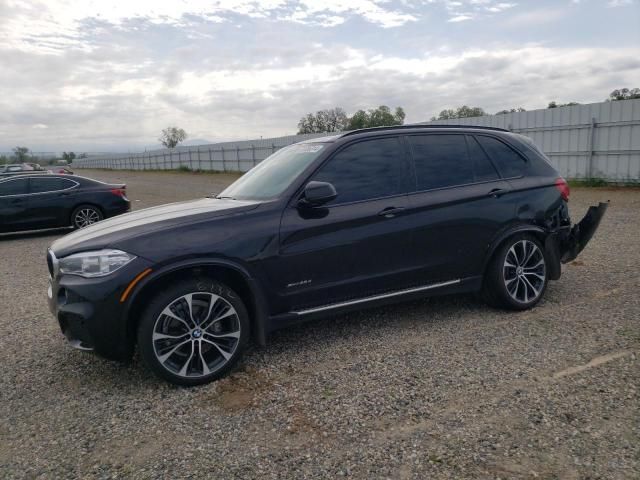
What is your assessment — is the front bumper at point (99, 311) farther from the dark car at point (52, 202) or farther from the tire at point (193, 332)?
the dark car at point (52, 202)

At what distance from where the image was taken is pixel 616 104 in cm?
1533

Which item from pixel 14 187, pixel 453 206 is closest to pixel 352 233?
pixel 453 206

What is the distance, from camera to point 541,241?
4742 millimetres

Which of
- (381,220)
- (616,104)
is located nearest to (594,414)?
(381,220)

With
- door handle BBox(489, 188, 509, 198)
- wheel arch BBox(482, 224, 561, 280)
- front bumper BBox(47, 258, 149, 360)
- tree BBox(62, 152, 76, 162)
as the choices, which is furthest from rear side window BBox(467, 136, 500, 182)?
tree BBox(62, 152, 76, 162)

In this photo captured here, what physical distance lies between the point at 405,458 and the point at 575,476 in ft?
2.61

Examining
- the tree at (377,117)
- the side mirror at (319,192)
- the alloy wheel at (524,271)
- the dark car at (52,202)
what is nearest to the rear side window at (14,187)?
the dark car at (52,202)

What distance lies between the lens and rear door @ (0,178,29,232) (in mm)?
10562

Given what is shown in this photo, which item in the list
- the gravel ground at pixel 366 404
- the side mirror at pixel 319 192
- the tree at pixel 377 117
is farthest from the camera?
the tree at pixel 377 117

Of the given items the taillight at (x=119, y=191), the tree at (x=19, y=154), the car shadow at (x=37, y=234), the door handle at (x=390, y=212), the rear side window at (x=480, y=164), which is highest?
the tree at (x=19, y=154)

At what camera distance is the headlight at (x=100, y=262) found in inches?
130

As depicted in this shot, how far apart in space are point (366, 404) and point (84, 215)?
9.90 metres

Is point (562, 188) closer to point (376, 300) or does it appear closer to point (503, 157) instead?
point (503, 157)

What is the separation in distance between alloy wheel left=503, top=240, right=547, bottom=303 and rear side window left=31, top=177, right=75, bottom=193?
395 inches
